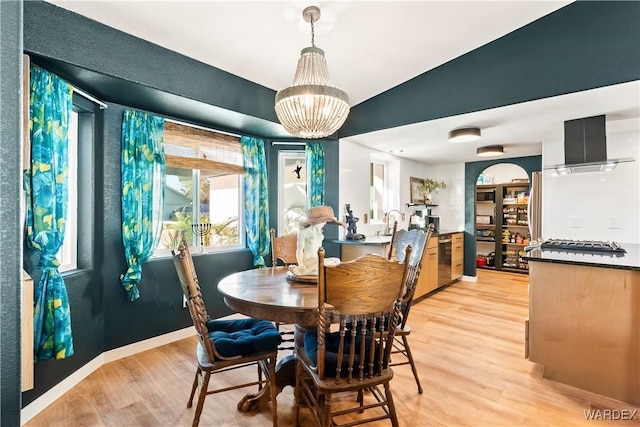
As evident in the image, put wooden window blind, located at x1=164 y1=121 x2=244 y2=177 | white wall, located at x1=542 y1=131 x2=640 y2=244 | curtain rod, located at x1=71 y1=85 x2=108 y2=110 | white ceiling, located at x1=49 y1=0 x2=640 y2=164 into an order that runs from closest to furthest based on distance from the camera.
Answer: white ceiling, located at x1=49 y1=0 x2=640 y2=164 < curtain rod, located at x1=71 y1=85 x2=108 y2=110 < wooden window blind, located at x1=164 y1=121 x2=244 y2=177 < white wall, located at x1=542 y1=131 x2=640 y2=244


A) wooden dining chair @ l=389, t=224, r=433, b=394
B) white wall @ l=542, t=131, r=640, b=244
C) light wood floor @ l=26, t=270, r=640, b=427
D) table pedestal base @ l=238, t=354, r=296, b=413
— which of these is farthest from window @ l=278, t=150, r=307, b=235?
white wall @ l=542, t=131, r=640, b=244

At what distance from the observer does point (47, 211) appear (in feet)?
6.23

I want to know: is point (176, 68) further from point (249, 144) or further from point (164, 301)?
point (164, 301)

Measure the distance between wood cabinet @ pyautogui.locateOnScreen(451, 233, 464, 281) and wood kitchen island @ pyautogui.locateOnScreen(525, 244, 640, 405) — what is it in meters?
2.56

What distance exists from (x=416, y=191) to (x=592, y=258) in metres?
3.33

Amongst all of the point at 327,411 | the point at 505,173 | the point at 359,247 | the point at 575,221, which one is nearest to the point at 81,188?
the point at 327,411

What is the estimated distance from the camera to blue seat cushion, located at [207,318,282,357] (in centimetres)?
165

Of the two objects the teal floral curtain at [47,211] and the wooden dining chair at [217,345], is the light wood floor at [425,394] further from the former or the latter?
the teal floral curtain at [47,211]

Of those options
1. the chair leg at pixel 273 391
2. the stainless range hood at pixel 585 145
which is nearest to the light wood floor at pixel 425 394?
the chair leg at pixel 273 391

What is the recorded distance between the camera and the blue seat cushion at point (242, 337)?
5.42 feet

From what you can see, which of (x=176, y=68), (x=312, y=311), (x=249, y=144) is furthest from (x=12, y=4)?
(x=249, y=144)

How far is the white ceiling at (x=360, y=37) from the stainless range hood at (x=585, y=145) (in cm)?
11

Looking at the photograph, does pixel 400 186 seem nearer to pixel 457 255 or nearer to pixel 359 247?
pixel 457 255

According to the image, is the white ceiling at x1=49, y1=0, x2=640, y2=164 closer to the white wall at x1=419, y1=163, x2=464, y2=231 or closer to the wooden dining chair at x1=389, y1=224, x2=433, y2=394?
the wooden dining chair at x1=389, y1=224, x2=433, y2=394
